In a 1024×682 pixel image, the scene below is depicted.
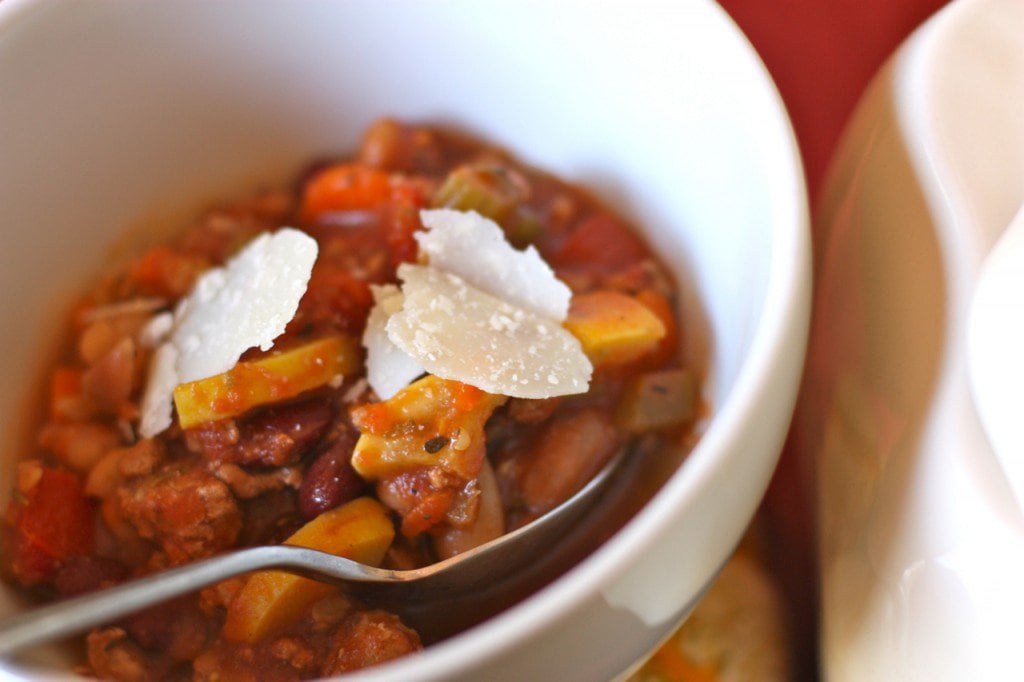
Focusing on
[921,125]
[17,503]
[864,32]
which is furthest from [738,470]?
[864,32]

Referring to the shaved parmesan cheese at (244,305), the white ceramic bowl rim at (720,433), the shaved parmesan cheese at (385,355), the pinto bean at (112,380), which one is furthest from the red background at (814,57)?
the pinto bean at (112,380)

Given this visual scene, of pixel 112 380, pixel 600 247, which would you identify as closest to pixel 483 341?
pixel 600 247

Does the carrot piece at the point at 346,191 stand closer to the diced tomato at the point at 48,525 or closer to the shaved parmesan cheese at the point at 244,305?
the shaved parmesan cheese at the point at 244,305

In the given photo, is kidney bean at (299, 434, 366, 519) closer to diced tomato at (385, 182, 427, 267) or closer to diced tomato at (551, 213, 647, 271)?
diced tomato at (385, 182, 427, 267)

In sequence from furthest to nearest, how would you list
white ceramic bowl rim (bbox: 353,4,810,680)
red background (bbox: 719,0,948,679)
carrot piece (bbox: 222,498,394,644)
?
red background (bbox: 719,0,948,679) < carrot piece (bbox: 222,498,394,644) < white ceramic bowl rim (bbox: 353,4,810,680)

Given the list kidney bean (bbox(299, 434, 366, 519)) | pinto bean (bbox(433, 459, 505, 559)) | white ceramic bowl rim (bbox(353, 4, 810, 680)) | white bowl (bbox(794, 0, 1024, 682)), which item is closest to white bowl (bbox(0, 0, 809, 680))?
white ceramic bowl rim (bbox(353, 4, 810, 680))

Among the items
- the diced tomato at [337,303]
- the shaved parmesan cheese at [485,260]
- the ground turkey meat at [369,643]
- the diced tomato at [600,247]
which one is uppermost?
the shaved parmesan cheese at [485,260]
